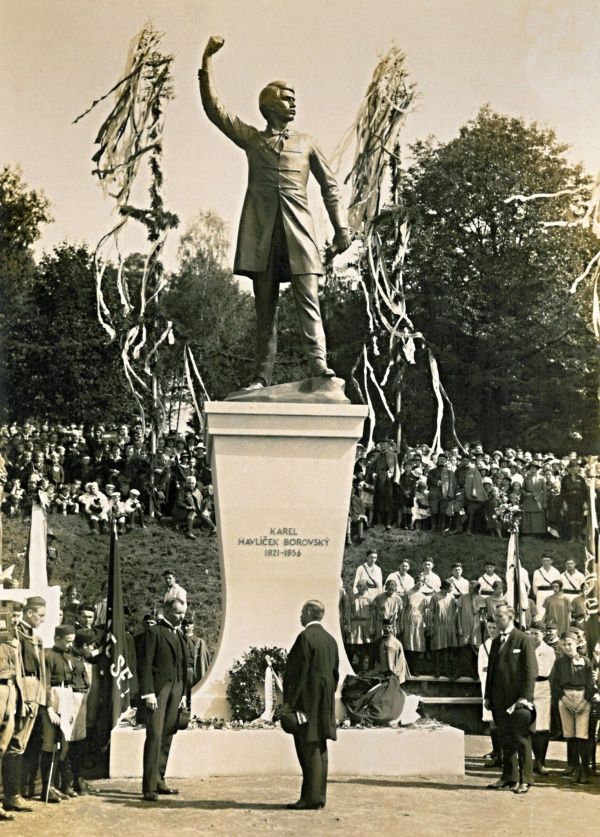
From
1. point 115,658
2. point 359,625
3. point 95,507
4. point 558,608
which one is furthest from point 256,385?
point 95,507

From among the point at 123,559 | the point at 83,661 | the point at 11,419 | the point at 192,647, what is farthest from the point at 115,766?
the point at 11,419

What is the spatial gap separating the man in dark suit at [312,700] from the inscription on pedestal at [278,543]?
4.15 feet

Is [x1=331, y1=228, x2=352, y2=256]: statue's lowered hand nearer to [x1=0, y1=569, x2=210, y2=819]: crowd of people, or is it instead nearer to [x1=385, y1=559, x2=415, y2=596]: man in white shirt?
[x1=0, y1=569, x2=210, y2=819]: crowd of people

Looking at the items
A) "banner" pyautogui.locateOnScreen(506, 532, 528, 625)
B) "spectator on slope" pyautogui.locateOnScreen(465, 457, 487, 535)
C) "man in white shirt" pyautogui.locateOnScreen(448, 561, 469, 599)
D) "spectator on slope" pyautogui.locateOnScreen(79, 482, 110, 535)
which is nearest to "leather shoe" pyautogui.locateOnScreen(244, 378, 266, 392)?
"banner" pyautogui.locateOnScreen(506, 532, 528, 625)

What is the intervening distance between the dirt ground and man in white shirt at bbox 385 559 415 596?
4329 millimetres

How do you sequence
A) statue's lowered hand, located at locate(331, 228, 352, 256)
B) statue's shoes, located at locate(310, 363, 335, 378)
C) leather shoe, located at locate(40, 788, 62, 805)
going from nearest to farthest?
leather shoe, located at locate(40, 788, 62, 805), statue's shoes, located at locate(310, 363, 335, 378), statue's lowered hand, located at locate(331, 228, 352, 256)

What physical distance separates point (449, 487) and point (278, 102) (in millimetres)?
6214

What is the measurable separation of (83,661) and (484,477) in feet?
20.5

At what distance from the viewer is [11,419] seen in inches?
566

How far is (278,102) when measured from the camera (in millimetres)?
9805

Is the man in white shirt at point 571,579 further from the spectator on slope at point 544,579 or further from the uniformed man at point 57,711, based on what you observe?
the uniformed man at point 57,711

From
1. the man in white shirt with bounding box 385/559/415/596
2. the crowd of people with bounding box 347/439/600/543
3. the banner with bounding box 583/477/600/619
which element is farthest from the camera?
the crowd of people with bounding box 347/439/600/543

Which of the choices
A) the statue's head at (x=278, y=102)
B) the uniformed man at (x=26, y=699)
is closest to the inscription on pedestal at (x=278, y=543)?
the uniformed man at (x=26, y=699)

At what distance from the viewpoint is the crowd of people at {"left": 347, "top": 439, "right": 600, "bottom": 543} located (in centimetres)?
1436
